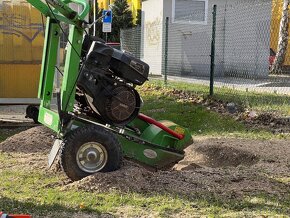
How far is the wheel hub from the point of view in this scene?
5652 millimetres

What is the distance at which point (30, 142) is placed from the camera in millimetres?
7852

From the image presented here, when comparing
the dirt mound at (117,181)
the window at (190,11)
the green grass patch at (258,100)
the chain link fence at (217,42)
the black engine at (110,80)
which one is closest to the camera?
the dirt mound at (117,181)

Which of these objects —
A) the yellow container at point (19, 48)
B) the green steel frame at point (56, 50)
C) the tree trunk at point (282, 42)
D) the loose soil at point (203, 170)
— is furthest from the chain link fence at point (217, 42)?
the green steel frame at point (56, 50)

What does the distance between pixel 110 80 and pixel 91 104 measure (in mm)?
367

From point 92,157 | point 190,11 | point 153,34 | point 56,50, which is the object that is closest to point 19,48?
point 56,50

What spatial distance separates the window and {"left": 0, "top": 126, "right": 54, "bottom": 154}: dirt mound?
15177 mm

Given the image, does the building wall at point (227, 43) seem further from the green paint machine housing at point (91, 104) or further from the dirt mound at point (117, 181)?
the dirt mound at point (117, 181)

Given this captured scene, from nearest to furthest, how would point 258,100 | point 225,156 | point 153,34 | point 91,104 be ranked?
point 91,104
point 225,156
point 258,100
point 153,34

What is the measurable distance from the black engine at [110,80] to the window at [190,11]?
16.9 meters

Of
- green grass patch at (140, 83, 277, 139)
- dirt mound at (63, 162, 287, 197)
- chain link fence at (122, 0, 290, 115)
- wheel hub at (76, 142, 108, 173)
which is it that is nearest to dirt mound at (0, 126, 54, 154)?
wheel hub at (76, 142, 108, 173)

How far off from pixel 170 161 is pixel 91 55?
1668mm

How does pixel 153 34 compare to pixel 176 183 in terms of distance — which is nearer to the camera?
pixel 176 183

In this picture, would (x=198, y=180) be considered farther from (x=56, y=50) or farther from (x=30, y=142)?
(x=30, y=142)

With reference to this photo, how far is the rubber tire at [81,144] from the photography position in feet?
18.3
